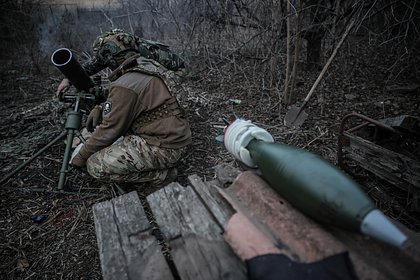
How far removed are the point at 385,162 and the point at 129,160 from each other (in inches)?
93.7

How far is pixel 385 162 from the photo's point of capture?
2482mm

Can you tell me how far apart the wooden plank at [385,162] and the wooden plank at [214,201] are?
5.53ft

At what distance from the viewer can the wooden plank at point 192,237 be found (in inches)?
47.2

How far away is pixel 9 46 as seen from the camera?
7.15m

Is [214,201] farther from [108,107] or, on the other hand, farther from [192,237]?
[108,107]

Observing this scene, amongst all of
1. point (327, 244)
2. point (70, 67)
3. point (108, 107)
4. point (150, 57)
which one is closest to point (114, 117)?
point (108, 107)

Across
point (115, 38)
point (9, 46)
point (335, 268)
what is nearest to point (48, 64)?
point (9, 46)

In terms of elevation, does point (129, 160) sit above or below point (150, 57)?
below

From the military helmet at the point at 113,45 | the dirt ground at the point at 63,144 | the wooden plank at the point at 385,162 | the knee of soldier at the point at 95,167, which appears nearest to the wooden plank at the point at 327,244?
the wooden plank at the point at 385,162

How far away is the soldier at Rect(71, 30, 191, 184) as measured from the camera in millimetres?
2693

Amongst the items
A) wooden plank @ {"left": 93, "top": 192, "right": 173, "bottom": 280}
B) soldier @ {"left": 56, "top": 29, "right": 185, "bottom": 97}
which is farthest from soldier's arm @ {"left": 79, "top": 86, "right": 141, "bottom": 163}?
wooden plank @ {"left": 93, "top": 192, "right": 173, "bottom": 280}

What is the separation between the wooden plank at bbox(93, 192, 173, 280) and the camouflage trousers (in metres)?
1.09

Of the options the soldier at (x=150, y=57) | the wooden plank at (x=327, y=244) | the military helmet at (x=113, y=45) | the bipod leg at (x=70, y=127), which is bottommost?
the bipod leg at (x=70, y=127)

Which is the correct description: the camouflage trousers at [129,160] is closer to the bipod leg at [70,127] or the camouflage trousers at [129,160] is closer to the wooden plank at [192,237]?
the bipod leg at [70,127]
